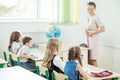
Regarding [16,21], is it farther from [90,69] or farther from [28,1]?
[90,69]

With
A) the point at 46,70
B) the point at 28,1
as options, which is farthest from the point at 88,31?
the point at 46,70

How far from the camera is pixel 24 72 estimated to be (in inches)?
108

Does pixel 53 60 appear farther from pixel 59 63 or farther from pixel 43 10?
pixel 43 10

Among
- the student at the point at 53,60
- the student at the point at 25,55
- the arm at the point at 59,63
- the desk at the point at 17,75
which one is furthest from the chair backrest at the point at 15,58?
the desk at the point at 17,75

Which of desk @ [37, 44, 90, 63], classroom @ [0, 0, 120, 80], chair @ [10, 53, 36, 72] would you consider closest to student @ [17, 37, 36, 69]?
classroom @ [0, 0, 120, 80]

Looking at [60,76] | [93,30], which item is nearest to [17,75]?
[60,76]

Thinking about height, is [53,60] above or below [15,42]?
below

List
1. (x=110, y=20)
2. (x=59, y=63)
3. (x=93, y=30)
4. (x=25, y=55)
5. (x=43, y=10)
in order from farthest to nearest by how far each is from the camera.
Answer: (x=43, y=10) → (x=110, y=20) → (x=93, y=30) → (x=25, y=55) → (x=59, y=63)

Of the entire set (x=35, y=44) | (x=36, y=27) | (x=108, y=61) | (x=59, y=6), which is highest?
(x=59, y=6)

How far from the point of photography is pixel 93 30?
5.13 metres

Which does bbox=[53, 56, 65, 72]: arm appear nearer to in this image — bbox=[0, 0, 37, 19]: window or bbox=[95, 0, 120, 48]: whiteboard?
bbox=[95, 0, 120, 48]: whiteboard

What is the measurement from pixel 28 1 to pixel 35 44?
3.19 feet

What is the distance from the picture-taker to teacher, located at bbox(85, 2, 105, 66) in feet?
16.6

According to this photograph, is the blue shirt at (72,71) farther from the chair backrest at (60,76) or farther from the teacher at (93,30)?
the teacher at (93,30)
